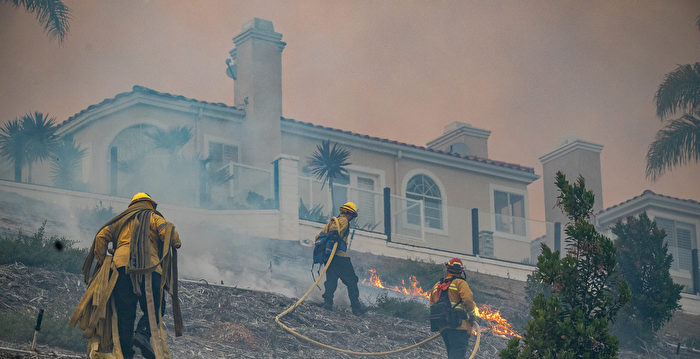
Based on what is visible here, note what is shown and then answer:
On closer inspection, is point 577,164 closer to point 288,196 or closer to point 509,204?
point 509,204

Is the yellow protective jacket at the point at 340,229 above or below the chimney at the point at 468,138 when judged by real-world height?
below

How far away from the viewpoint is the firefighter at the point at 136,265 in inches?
404

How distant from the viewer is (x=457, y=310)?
45.7ft

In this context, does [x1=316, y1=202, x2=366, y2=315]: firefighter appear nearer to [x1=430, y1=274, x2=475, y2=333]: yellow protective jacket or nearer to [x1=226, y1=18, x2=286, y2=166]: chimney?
[x1=430, y1=274, x2=475, y2=333]: yellow protective jacket

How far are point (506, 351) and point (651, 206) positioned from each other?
74.7 ft

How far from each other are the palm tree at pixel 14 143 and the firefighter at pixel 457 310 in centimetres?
1241

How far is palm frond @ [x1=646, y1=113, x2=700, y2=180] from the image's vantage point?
2733 cm

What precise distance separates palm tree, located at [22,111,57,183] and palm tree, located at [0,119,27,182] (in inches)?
3.9

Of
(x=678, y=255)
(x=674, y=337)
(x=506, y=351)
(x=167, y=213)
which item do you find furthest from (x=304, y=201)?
(x=506, y=351)

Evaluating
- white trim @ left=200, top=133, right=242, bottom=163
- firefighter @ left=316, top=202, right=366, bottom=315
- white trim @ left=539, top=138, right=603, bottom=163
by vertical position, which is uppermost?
white trim @ left=539, top=138, right=603, bottom=163

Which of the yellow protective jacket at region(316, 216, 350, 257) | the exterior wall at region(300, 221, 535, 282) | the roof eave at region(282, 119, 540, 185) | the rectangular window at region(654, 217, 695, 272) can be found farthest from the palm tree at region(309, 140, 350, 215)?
the rectangular window at region(654, 217, 695, 272)

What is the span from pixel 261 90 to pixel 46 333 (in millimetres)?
14602

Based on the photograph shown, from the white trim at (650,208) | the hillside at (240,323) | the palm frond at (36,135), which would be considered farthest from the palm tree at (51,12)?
the white trim at (650,208)

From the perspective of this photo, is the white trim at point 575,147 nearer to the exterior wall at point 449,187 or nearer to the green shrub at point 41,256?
the exterior wall at point 449,187
